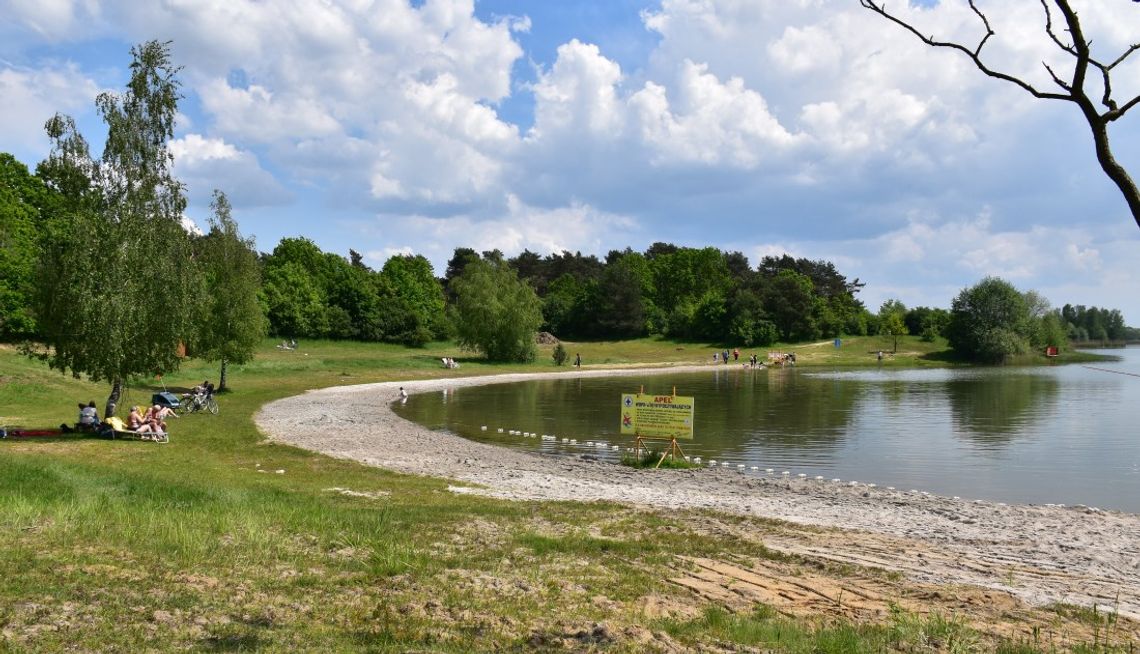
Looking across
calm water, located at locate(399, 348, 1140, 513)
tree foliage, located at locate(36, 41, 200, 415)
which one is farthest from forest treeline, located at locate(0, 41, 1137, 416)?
calm water, located at locate(399, 348, 1140, 513)

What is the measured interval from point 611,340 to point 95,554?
125286mm

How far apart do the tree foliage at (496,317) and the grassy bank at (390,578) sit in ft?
225

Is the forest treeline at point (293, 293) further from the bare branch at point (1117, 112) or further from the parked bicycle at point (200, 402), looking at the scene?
the bare branch at point (1117, 112)

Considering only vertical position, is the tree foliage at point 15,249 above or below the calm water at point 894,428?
above

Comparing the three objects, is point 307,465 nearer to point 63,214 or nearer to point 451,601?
point 63,214

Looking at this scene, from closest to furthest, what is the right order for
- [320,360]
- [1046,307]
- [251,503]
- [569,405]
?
[251,503], [569,405], [320,360], [1046,307]

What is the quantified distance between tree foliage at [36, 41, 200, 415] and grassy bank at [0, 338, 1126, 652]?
6766mm

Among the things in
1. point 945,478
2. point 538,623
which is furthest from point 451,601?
point 945,478

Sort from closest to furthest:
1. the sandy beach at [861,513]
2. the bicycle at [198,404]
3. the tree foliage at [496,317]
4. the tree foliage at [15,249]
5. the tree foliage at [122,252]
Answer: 1. the sandy beach at [861,513]
2. the tree foliage at [122,252]
3. the bicycle at [198,404]
4. the tree foliage at [15,249]
5. the tree foliage at [496,317]

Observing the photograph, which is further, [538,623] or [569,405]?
[569,405]

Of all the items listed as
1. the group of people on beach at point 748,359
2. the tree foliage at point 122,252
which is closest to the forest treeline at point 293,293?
the tree foliage at point 122,252

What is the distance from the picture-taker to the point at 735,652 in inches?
261

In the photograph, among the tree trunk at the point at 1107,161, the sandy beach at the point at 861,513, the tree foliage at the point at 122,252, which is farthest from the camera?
the tree foliage at the point at 122,252

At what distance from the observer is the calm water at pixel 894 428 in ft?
76.8
